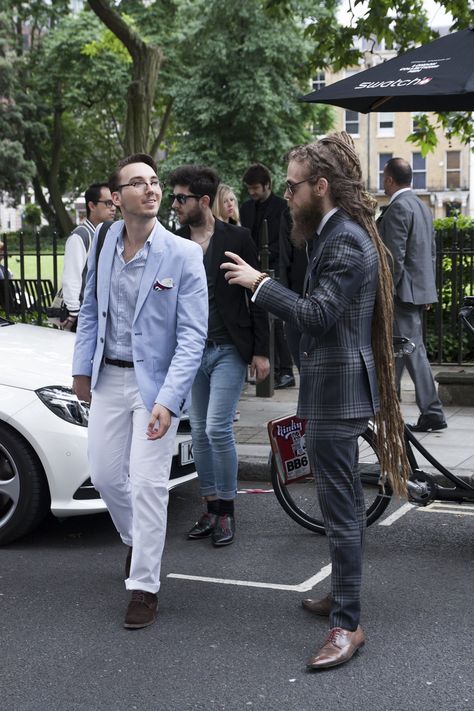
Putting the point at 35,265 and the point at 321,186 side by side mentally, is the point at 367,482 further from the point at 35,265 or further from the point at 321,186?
the point at 35,265

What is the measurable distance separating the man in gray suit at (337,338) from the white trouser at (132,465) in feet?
2.21

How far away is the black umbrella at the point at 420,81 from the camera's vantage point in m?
6.42

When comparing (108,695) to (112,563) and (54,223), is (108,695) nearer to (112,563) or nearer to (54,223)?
(112,563)

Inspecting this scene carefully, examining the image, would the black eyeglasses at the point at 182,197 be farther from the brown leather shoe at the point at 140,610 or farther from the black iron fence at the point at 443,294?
the black iron fence at the point at 443,294

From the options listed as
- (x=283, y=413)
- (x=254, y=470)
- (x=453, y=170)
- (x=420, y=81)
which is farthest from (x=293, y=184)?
(x=453, y=170)

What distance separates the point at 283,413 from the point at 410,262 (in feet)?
5.49

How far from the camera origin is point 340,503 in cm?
376

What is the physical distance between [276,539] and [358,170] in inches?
91.1

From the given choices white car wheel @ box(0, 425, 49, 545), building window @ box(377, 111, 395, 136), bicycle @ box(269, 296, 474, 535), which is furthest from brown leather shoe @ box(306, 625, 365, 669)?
building window @ box(377, 111, 395, 136)

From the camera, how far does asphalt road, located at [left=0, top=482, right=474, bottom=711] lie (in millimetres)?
3479

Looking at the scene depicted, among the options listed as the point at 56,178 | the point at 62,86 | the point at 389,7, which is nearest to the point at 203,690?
the point at 389,7

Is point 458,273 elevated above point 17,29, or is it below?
below

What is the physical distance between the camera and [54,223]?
48.3 meters

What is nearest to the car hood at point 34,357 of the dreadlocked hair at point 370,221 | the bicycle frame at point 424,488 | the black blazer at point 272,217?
the bicycle frame at point 424,488
